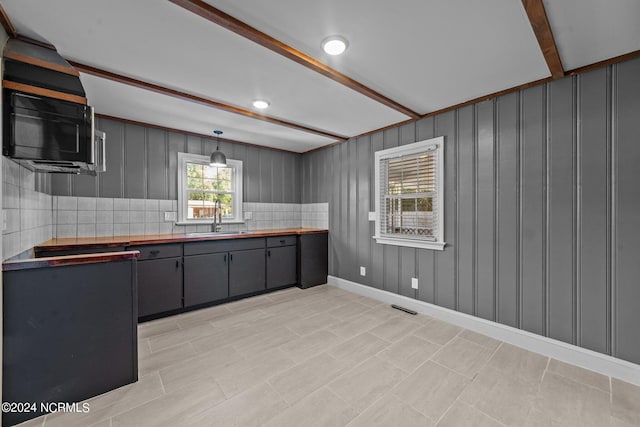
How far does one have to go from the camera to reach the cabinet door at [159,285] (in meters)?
2.92

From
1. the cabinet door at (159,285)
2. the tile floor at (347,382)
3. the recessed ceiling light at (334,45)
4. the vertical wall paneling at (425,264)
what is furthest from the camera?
the vertical wall paneling at (425,264)

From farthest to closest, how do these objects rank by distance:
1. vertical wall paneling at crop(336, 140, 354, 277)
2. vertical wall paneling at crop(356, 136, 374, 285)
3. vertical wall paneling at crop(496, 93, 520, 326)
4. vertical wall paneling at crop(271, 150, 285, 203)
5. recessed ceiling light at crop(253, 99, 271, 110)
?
vertical wall paneling at crop(271, 150, 285, 203), vertical wall paneling at crop(336, 140, 354, 277), vertical wall paneling at crop(356, 136, 374, 285), recessed ceiling light at crop(253, 99, 271, 110), vertical wall paneling at crop(496, 93, 520, 326)

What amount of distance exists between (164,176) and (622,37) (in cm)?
454

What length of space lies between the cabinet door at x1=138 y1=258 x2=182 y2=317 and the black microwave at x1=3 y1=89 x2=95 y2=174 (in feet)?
4.23

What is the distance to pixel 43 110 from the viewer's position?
1.83 metres

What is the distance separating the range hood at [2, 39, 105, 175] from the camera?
1700 millimetres

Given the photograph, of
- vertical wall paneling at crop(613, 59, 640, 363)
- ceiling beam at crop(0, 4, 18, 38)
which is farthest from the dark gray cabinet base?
vertical wall paneling at crop(613, 59, 640, 363)

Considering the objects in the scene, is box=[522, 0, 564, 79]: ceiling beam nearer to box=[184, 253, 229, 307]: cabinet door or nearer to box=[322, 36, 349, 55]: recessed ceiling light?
box=[322, 36, 349, 55]: recessed ceiling light

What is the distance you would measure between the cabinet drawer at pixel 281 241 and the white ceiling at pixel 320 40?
1.94 metres

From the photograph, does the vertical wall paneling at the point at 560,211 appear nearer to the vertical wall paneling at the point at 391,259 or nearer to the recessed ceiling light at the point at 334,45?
the vertical wall paneling at the point at 391,259

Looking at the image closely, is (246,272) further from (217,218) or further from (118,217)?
(118,217)

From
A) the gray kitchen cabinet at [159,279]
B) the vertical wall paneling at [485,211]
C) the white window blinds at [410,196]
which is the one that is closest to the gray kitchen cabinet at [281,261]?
the gray kitchen cabinet at [159,279]

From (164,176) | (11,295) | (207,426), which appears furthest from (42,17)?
(207,426)

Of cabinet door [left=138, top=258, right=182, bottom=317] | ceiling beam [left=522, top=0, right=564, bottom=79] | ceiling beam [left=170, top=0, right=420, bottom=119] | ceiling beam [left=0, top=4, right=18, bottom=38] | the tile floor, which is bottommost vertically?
the tile floor
